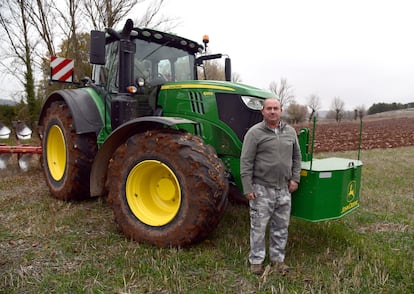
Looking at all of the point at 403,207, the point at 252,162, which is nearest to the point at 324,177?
the point at 252,162

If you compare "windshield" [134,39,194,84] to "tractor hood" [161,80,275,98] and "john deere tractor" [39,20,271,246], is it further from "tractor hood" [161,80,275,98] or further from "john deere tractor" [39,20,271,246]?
"tractor hood" [161,80,275,98]

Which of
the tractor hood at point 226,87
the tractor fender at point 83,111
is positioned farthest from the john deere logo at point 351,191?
the tractor fender at point 83,111

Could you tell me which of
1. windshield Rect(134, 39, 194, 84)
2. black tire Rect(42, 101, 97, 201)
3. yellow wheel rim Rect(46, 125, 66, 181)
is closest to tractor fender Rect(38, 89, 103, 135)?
black tire Rect(42, 101, 97, 201)

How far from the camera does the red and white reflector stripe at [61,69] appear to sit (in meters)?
5.34

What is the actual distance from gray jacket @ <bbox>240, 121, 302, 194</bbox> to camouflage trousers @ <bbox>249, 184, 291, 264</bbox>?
73 mm

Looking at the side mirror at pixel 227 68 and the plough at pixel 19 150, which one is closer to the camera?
the side mirror at pixel 227 68

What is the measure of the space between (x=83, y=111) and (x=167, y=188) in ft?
6.27

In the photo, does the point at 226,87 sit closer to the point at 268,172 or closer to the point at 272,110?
the point at 272,110

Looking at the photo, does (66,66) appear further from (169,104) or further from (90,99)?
(169,104)

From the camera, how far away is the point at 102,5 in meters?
14.0

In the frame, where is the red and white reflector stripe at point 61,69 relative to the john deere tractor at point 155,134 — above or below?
above

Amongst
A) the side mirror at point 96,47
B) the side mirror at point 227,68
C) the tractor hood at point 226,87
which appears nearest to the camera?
the tractor hood at point 226,87

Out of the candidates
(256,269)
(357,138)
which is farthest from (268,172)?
(357,138)

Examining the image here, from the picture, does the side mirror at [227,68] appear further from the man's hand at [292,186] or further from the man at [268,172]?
the man's hand at [292,186]
